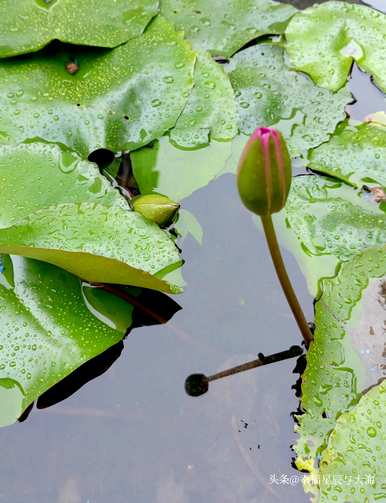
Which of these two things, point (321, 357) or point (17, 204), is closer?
point (321, 357)

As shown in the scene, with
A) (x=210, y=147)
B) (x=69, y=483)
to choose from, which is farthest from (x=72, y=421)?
(x=210, y=147)

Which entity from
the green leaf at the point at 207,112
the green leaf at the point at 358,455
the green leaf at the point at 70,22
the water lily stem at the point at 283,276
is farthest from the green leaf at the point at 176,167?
the green leaf at the point at 358,455

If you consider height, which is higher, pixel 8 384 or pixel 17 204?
pixel 17 204

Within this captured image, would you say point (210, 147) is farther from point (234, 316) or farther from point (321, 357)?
point (321, 357)

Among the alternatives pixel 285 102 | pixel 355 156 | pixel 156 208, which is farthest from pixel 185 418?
pixel 285 102

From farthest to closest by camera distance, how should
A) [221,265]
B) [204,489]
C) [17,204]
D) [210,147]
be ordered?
1. [210,147]
2. [221,265]
3. [17,204]
4. [204,489]

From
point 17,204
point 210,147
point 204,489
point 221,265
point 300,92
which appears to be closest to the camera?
point 204,489

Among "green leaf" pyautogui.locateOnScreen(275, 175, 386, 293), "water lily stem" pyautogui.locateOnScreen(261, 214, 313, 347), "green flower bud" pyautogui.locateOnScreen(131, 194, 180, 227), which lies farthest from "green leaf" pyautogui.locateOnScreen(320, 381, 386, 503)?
"green flower bud" pyautogui.locateOnScreen(131, 194, 180, 227)
